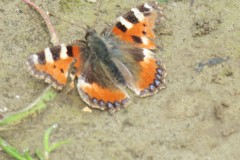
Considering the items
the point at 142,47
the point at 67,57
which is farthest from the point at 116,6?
the point at 67,57

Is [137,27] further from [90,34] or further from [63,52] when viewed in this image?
[63,52]

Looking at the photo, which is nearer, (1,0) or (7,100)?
(7,100)

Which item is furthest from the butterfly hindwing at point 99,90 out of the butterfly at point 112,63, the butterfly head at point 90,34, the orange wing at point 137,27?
the orange wing at point 137,27

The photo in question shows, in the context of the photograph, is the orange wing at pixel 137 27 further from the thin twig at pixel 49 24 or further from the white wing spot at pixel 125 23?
the thin twig at pixel 49 24

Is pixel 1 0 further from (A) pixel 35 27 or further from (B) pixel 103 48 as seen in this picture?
(B) pixel 103 48

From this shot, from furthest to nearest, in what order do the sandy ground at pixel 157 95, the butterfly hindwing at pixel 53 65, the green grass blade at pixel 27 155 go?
the butterfly hindwing at pixel 53 65 < the sandy ground at pixel 157 95 < the green grass blade at pixel 27 155

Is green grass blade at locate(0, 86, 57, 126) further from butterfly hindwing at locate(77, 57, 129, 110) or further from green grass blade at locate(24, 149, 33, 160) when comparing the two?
green grass blade at locate(24, 149, 33, 160)

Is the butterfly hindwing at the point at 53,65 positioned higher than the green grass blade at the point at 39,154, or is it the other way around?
the butterfly hindwing at the point at 53,65
